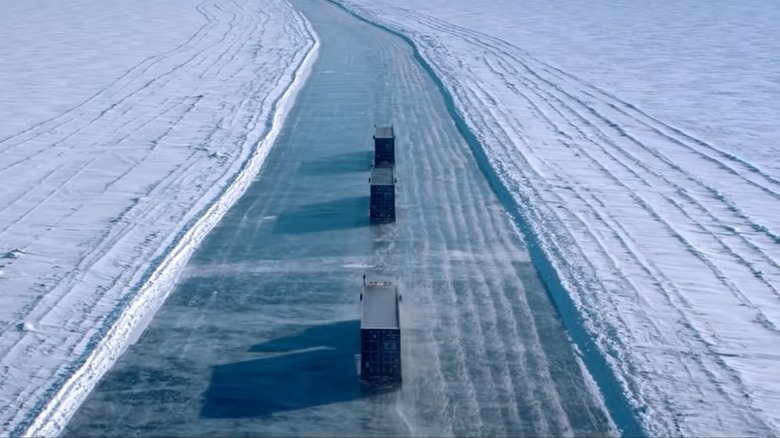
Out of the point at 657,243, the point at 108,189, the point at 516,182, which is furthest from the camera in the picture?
the point at 516,182

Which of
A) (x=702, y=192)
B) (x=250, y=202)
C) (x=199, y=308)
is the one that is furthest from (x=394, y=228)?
(x=702, y=192)

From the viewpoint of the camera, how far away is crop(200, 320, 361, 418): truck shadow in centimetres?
981

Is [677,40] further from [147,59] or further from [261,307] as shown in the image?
[261,307]

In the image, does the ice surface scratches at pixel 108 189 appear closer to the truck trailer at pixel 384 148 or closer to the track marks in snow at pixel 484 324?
the truck trailer at pixel 384 148

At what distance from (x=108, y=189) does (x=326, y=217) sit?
12.1ft

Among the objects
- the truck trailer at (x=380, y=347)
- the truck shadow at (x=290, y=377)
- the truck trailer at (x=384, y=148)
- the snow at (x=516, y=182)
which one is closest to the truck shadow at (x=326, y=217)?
the snow at (x=516, y=182)

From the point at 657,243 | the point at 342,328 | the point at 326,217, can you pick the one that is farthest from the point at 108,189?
the point at 657,243

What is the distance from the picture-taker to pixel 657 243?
14.4 m

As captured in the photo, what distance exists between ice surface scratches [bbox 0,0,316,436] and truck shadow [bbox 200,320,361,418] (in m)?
1.25

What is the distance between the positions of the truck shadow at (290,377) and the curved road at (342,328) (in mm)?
21

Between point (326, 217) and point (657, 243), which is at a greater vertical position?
point (657, 243)

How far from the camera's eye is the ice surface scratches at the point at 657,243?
33.4 ft

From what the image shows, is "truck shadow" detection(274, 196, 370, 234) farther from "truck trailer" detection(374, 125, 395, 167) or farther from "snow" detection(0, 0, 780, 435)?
"truck trailer" detection(374, 125, 395, 167)

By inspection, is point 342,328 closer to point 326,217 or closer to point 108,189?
point 326,217
